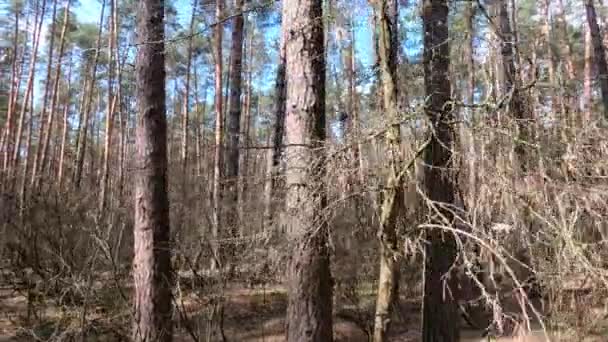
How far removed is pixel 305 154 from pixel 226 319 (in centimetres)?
460

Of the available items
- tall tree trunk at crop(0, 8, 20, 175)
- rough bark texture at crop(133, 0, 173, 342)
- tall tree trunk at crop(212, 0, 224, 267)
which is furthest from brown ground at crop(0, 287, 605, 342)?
tall tree trunk at crop(0, 8, 20, 175)

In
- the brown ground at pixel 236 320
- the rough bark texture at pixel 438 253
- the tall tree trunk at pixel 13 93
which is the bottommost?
the brown ground at pixel 236 320

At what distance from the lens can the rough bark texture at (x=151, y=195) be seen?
216 inches

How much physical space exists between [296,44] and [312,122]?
0.60 m

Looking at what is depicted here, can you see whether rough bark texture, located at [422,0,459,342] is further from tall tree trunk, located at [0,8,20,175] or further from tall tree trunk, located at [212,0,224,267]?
tall tree trunk, located at [0,8,20,175]

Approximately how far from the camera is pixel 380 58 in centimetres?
354

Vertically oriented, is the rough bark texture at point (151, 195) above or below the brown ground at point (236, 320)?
above

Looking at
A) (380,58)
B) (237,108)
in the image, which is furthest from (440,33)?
(237,108)

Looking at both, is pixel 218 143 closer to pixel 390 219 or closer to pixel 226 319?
pixel 226 319

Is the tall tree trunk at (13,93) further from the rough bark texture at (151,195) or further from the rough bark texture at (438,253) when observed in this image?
the rough bark texture at (438,253)

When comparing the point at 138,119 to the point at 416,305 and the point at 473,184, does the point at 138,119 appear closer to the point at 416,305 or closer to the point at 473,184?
the point at 473,184

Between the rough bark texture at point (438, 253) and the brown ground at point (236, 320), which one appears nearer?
the rough bark texture at point (438, 253)

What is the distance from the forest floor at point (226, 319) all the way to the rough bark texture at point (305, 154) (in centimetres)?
160

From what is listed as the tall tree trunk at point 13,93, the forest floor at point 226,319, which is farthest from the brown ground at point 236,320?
the tall tree trunk at point 13,93
